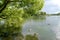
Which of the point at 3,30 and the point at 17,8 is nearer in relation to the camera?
the point at 17,8

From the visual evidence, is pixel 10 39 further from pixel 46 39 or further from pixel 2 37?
pixel 46 39

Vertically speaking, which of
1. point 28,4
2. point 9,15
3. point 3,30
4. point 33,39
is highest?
point 28,4

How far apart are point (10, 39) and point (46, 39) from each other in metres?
3.46

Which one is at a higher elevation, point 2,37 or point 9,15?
point 9,15

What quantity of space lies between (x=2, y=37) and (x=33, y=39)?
9.89 feet

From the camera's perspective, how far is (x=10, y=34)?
2119 centimetres

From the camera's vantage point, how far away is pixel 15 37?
844 inches

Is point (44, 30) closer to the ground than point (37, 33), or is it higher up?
closer to the ground

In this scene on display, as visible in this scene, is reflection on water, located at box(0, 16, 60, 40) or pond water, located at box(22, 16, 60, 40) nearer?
reflection on water, located at box(0, 16, 60, 40)

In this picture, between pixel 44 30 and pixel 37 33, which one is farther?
pixel 44 30

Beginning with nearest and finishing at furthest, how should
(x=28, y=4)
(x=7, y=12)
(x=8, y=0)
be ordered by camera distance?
(x=8, y=0) → (x=28, y=4) → (x=7, y=12)

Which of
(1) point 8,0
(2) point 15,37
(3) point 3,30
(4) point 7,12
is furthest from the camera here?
(2) point 15,37

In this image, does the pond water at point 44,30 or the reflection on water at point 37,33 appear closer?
the reflection on water at point 37,33

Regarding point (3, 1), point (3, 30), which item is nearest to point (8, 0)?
point (3, 1)
